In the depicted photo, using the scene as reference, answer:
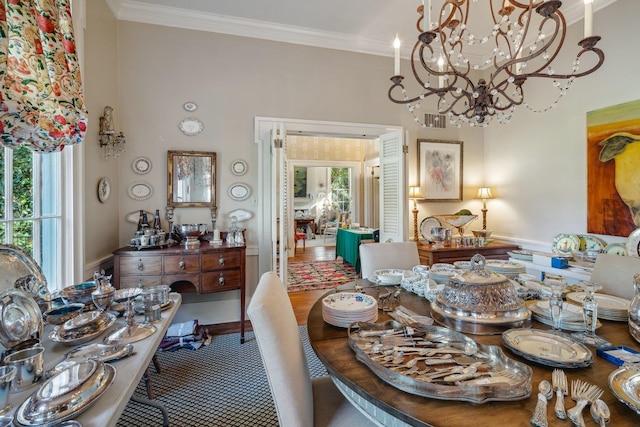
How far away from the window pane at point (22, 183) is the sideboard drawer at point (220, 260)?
4.10 feet

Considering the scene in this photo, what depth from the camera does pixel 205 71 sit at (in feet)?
10.4

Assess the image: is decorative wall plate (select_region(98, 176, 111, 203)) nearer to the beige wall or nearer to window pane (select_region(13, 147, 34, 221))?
the beige wall

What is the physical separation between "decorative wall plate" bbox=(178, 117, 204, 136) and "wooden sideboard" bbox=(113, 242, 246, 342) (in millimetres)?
1205

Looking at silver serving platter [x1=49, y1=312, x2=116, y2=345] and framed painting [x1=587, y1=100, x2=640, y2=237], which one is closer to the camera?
silver serving platter [x1=49, y1=312, x2=116, y2=345]

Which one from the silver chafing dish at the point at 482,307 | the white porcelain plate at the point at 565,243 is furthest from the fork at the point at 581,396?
the white porcelain plate at the point at 565,243

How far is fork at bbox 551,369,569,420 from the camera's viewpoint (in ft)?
2.43

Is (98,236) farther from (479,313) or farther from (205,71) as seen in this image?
(479,313)

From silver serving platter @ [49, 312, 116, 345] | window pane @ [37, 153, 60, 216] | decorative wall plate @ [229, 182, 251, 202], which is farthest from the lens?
decorative wall plate @ [229, 182, 251, 202]

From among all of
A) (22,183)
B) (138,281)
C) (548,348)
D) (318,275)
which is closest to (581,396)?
(548,348)

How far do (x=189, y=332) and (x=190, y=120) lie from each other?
84.5 inches

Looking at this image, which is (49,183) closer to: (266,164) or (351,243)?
(266,164)

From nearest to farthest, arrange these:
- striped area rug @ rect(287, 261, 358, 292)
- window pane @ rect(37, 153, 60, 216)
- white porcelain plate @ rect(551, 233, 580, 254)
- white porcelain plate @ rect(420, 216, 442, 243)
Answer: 1. window pane @ rect(37, 153, 60, 216)
2. white porcelain plate @ rect(551, 233, 580, 254)
3. white porcelain plate @ rect(420, 216, 442, 243)
4. striped area rug @ rect(287, 261, 358, 292)

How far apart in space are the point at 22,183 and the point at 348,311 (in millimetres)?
1976

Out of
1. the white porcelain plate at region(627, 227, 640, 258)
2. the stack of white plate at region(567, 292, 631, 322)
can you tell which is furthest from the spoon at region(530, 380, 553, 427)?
the white porcelain plate at region(627, 227, 640, 258)
